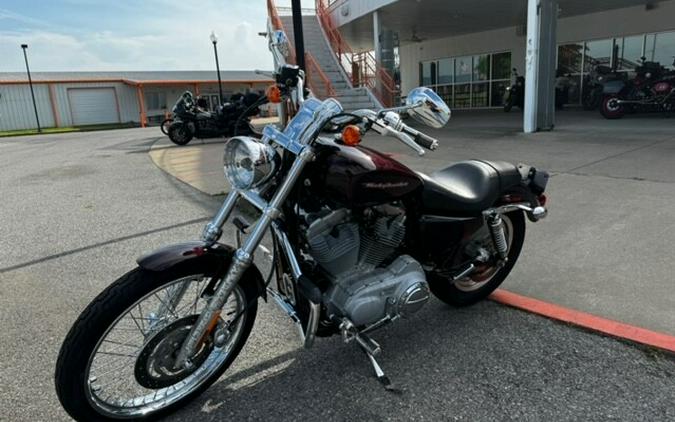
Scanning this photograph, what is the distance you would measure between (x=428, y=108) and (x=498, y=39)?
62.8 ft

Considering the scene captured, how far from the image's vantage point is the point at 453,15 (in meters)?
15.6

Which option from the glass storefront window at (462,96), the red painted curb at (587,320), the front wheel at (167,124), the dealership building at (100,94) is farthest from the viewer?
the dealership building at (100,94)

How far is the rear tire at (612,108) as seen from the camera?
41.9ft

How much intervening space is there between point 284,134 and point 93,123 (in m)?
34.0

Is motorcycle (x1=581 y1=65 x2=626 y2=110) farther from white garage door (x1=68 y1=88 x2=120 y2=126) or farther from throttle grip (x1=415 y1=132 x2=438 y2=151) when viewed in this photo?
white garage door (x1=68 y1=88 x2=120 y2=126)

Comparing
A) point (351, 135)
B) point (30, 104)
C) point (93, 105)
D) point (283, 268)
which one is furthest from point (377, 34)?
point (30, 104)

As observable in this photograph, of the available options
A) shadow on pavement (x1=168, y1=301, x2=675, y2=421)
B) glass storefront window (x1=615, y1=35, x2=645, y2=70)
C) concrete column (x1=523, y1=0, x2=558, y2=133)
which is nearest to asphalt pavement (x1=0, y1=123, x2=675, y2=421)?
shadow on pavement (x1=168, y1=301, x2=675, y2=421)

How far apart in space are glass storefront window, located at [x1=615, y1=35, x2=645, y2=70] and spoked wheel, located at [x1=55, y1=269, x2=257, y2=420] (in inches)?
680

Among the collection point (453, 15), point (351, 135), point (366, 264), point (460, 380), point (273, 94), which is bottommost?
point (460, 380)

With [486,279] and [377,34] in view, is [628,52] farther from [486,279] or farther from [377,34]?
[486,279]

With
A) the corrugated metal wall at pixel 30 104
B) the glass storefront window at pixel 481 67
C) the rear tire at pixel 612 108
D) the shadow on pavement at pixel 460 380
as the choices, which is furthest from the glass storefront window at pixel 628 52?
the corrugated metal wall at pixel 30 104

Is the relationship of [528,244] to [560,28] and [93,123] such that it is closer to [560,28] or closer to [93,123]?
[560,28]

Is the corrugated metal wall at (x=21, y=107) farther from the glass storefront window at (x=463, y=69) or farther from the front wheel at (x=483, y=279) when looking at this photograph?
the front wheel at (x=483, y=279)

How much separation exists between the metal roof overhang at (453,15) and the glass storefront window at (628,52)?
1087 millimetres
